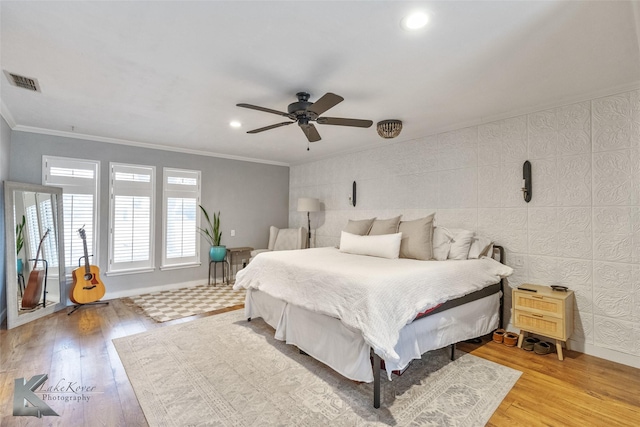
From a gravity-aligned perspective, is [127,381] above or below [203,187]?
below

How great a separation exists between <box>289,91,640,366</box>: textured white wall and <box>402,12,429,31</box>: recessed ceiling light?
214cm

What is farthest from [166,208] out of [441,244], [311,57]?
[441,244]

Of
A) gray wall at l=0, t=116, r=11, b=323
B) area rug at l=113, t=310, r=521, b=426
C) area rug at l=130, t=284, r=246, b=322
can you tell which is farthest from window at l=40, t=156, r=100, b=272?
area rug at l=113, t=310, r=521, b=426

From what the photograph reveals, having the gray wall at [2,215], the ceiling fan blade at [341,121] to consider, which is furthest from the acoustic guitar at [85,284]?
the ceiling fan blade at [341,121]

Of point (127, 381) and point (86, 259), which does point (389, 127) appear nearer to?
point (127, 381)

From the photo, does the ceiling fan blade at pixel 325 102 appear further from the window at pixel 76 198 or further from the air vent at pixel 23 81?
Result: the window at pixel 76 198

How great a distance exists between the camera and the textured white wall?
259 cm

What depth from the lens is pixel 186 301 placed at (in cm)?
439

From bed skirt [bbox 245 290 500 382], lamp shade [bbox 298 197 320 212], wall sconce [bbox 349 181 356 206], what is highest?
wall sconce [bbox 349 181 356 206]

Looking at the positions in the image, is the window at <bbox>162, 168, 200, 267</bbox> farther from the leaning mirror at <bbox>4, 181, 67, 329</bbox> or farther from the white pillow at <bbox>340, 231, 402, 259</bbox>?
the white pillow at <bbox>340, 231, 402, 259</bbox>

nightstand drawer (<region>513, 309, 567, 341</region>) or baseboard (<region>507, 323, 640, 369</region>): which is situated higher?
nightstand drawer (<region>513, 309, 567, 341</region>)

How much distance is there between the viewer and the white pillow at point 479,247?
10.5 feet

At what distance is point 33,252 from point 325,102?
163 inches

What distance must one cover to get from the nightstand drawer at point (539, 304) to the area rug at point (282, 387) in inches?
24.9
